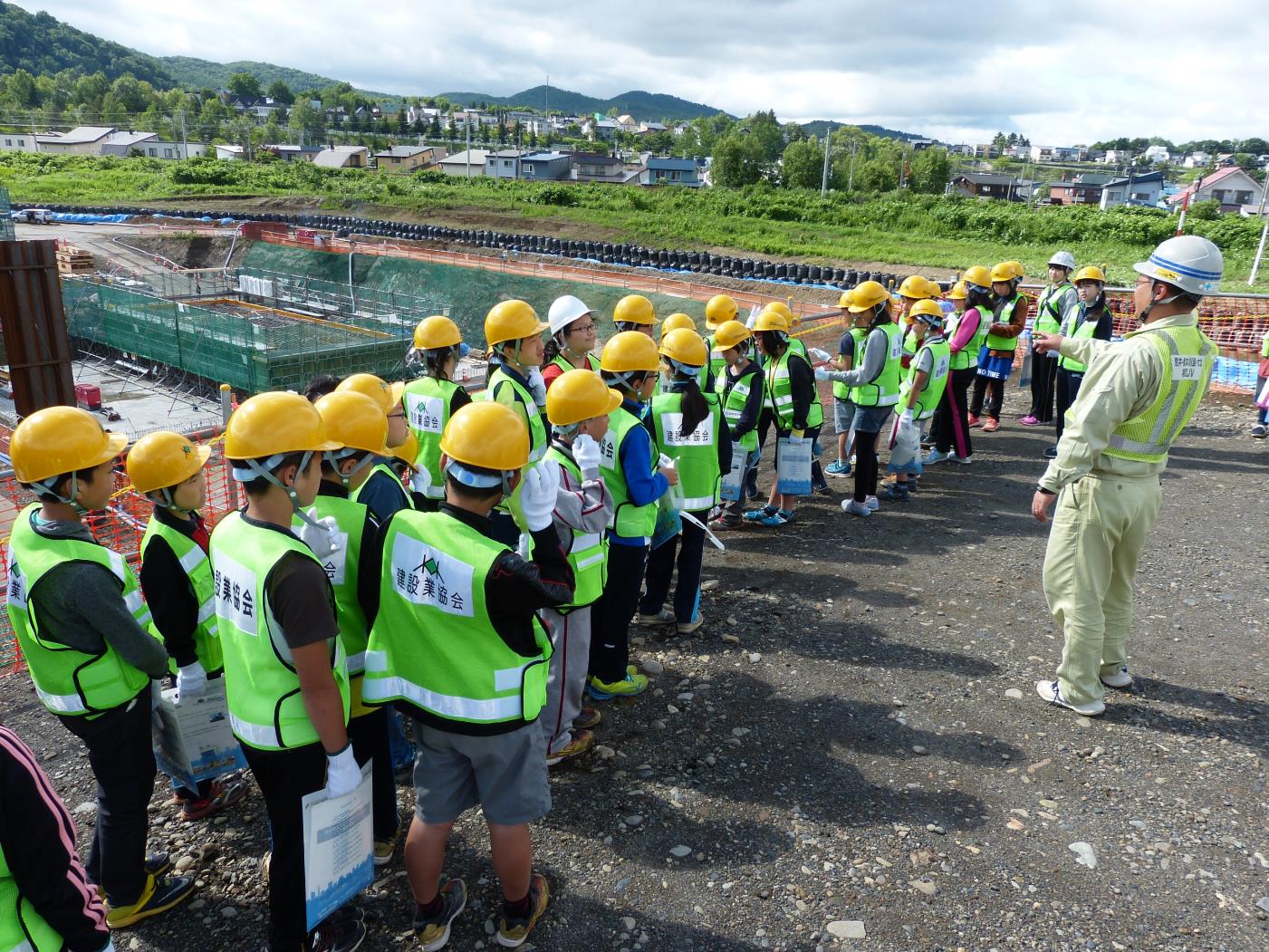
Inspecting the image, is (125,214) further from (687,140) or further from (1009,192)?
(687,140)

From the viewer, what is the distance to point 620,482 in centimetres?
452

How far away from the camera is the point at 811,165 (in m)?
76.6

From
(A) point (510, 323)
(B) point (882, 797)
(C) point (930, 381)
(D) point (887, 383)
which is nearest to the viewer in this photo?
(B) point (882, 797)

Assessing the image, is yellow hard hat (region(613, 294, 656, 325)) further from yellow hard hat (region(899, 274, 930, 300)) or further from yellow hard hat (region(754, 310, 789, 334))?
yellow hard hat (region(899, 274, 930, 300))

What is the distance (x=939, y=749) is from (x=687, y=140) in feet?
621

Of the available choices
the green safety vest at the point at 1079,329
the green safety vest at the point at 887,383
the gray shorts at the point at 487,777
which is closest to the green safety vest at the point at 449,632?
the gray shorts at the point at 487,777

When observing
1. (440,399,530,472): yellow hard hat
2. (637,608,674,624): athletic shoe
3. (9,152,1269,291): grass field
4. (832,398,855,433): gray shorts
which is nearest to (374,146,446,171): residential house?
(9,152,1269,291): grass field

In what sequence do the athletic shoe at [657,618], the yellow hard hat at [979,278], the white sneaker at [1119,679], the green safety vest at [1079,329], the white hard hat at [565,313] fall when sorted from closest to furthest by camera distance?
the white sneaker at [1119,679] → the white hard hat at [565,313] → the athletic shoe at [657,618] → the green safety vest at [1079,329] → the yellow hard hat at [979,278]

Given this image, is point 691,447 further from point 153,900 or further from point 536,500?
point 153,900

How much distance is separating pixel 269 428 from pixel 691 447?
3.12 meters

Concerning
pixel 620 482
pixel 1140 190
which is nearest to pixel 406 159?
pixel 1140 190

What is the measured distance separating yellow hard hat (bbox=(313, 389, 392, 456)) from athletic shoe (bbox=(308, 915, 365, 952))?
178 centimetres

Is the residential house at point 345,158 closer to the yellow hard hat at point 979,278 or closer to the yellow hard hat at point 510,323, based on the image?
the yellow hard hat at point 979,278

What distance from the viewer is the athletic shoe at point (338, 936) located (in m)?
2.98
